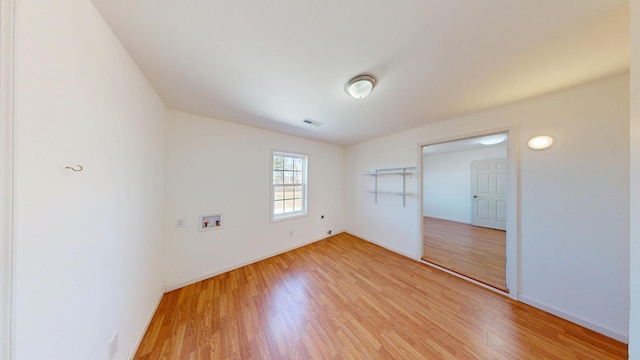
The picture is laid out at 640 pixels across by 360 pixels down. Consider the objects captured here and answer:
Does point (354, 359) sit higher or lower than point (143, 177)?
lower

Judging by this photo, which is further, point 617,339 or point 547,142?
point 547,142

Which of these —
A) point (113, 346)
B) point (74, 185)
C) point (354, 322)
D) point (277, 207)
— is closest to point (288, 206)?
point (277, 207)

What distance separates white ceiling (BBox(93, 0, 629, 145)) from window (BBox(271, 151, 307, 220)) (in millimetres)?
1382

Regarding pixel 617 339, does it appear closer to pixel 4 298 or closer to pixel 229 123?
pixel 4 298

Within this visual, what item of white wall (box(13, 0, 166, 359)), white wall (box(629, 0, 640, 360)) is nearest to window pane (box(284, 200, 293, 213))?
white wall (box(13, 0, 166, 359))

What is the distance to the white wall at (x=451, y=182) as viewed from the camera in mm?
5226

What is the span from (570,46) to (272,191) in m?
3.38

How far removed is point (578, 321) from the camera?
165 centimetres

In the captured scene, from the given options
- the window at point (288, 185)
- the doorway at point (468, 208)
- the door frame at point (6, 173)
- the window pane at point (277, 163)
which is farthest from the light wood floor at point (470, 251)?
the door frame at point (6, 173)

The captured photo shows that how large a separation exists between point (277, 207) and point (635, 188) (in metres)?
3.37

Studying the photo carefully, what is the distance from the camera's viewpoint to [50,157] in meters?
0.73

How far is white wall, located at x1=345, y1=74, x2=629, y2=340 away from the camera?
151 cm

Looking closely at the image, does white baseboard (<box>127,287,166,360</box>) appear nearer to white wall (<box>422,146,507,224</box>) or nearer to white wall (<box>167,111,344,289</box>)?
white wall (<box>167,111,344,289</box>)

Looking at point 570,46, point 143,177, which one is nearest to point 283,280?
point 143,177
